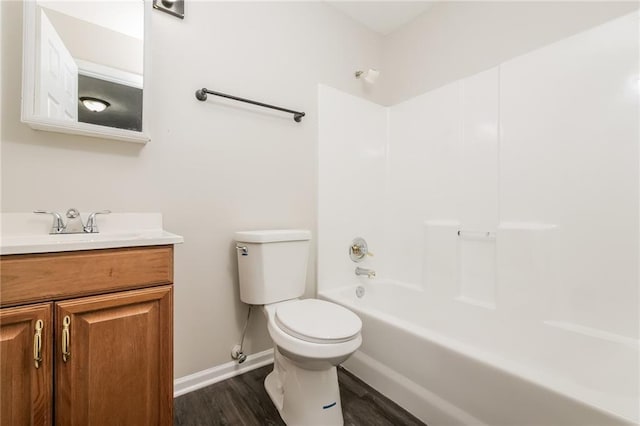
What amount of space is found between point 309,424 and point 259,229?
992 mm

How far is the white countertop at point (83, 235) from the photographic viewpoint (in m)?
0.83

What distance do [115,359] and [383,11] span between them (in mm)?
2531

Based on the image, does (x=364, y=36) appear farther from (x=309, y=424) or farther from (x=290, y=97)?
(x=309, y=424)

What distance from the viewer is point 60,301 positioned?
86 cm

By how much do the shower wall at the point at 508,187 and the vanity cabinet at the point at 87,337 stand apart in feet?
3.64

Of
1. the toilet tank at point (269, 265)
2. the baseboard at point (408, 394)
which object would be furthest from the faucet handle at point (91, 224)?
the baseboard at point (408, 394)

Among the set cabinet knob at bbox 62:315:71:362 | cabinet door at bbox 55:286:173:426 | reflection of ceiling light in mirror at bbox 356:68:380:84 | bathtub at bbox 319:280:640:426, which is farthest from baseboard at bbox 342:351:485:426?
reflection of ceiling light in mirror at bbox 356:68:380:84

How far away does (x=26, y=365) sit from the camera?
2.65 feet

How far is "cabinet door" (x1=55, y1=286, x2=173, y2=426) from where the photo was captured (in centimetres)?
86

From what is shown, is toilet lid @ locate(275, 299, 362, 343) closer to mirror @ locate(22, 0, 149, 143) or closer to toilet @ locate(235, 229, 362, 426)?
toilet @ locate(235, 229, 362, 426)

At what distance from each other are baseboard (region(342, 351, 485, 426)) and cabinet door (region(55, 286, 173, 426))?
38.3 inches

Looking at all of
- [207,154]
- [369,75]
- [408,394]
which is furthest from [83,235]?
[369,75]

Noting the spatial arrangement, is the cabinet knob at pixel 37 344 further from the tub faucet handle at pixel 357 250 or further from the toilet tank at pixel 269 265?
the tub faucet handle at pixel 357 250

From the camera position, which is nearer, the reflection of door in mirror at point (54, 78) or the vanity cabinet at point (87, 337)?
the vanity cabinet at point (87, 337)
